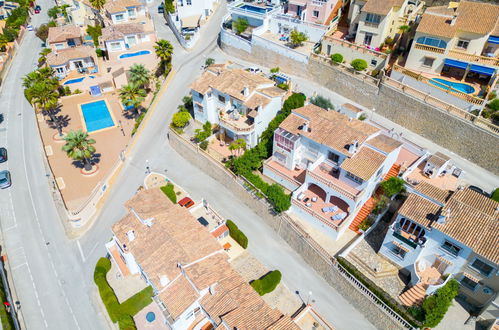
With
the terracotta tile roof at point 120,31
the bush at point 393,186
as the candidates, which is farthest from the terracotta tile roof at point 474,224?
the terracotta tile roof at point 120,31

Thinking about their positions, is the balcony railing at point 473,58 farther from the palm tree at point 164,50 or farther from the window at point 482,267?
the palm tree at point 164,50

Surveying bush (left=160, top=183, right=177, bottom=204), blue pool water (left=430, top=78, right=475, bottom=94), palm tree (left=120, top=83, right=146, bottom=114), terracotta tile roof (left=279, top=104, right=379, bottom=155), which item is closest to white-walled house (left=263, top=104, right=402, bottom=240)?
terracotta tile roof (left=279, top=104, right=379, bottom=155)

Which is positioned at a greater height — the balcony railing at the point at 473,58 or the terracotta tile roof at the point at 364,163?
the balcony railing at the point at 473,58

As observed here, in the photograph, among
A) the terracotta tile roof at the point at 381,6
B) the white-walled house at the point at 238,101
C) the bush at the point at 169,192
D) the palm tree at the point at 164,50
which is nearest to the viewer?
the bush at the point at 169,192

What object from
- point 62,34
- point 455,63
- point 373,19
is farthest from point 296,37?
point 62,34

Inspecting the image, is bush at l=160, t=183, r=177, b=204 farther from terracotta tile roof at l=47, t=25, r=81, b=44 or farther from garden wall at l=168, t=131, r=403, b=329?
terracotta tile roof at l=47, t=25, r=81, b=44

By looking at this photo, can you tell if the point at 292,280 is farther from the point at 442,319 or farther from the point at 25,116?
the point at 25,116
